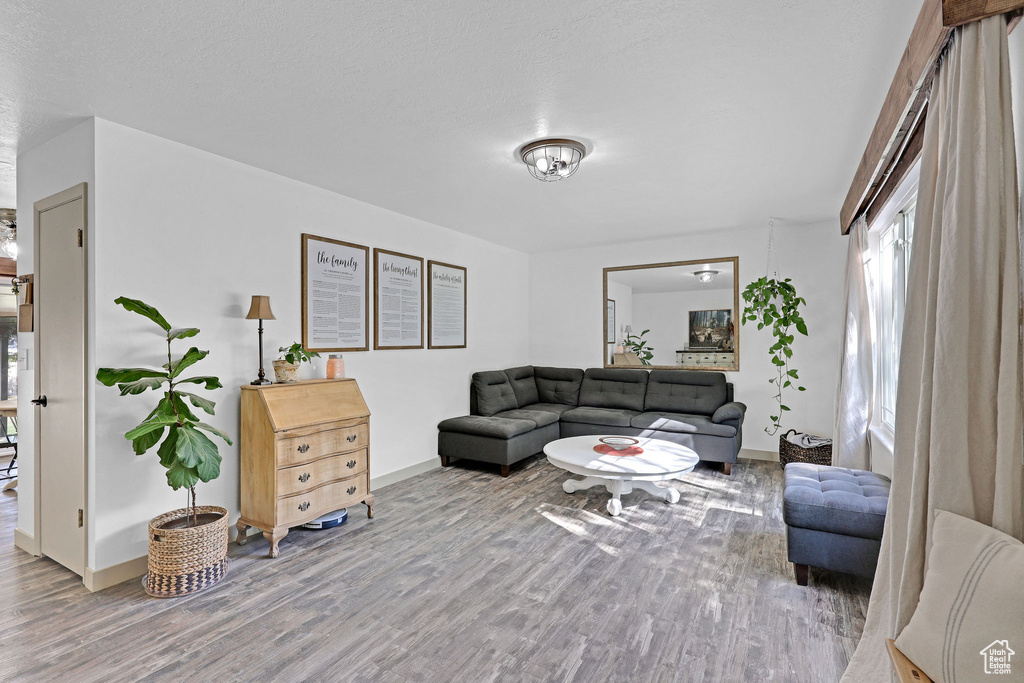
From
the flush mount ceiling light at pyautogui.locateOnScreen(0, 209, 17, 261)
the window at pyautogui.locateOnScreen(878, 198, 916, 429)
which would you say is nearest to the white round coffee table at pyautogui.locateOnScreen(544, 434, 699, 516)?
the window at pyautogui.locateOnScreen(878, 198, 916, 429)

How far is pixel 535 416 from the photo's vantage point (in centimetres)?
527

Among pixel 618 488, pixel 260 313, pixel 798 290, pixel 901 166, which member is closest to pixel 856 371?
pixel 798 290

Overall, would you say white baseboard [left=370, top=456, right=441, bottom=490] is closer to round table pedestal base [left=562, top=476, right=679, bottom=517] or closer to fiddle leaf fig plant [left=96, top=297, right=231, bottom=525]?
round table pedestal base [left=562, top=476, right=679, bottom=517]

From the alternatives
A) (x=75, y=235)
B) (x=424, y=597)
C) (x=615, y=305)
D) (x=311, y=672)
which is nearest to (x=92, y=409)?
(x=75, y=235)

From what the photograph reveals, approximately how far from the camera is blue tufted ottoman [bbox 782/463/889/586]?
2.44 m

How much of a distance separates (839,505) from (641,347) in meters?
3.65

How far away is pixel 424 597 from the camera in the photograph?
2525 mm

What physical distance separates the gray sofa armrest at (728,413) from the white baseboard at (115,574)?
178 inches

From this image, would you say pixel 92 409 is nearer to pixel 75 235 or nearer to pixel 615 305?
pixel 75 235

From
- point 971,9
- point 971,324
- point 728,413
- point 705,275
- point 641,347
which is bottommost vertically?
point 728,413

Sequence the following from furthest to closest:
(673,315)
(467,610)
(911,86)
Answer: (673,315)
(467,610)
(911,86)

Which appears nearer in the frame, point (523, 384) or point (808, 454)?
point (808, 454)

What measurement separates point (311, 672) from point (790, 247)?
5.44m

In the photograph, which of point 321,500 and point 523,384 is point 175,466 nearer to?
point 321,500
